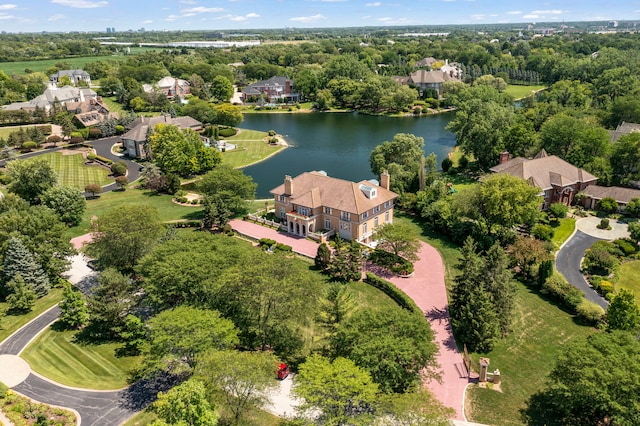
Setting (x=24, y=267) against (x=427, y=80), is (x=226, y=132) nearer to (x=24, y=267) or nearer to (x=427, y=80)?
(x=24, y=267)

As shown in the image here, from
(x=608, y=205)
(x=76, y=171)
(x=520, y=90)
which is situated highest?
(x=76, y=171)

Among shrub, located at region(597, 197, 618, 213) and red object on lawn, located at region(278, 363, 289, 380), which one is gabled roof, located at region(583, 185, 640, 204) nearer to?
shrub, located at region(597, 197, 618, 213)

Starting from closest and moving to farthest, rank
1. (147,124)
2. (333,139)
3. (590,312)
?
1. (590,312)
2. (147,124)
3. (333,139)

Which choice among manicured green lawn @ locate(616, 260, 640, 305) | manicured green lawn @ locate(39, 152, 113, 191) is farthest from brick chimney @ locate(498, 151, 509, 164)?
manicured green lawn @ locate(39, 152, 113, 191)

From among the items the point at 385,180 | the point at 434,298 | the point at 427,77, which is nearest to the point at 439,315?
the point at 434,298

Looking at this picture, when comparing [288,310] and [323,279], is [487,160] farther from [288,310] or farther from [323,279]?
[288,310]

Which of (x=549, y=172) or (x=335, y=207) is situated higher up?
(x=335, y=207)
